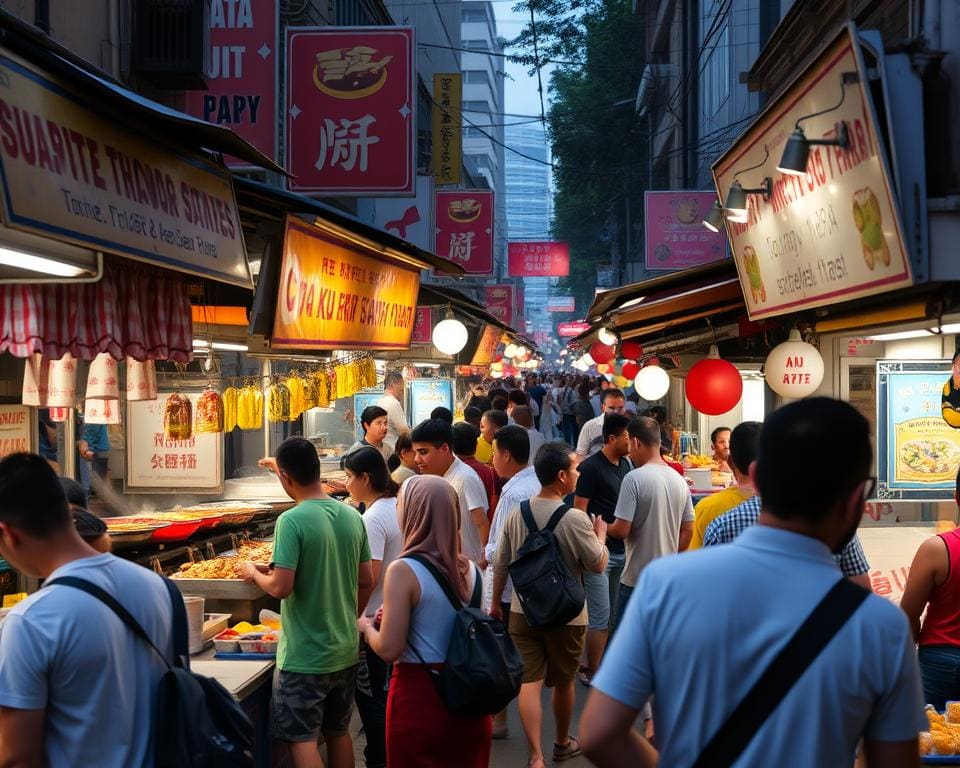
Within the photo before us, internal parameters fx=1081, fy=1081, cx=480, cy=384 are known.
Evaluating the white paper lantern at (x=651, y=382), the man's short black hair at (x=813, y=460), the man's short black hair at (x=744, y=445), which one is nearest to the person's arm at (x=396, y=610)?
the man's short black hair at (x=744, y=445)

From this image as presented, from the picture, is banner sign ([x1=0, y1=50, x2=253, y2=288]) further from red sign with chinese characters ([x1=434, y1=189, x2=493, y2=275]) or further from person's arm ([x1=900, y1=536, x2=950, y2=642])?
red sign with chinese characters ([x1=434, y1=189, x2=493, y2=275])

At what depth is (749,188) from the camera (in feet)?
26.8

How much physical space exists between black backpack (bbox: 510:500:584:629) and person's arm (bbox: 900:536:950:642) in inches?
78.0

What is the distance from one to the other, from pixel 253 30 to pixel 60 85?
268 inches

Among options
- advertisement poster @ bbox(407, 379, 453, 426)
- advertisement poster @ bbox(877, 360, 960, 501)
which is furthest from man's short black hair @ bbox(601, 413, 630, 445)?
advertisement poster @ bbox(407, 379, 453, 426)

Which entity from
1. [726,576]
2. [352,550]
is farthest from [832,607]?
[352,550]

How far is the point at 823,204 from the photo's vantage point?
6.45 m

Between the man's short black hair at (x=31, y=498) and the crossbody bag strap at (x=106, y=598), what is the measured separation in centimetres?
16

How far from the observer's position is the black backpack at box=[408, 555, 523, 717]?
4.66m

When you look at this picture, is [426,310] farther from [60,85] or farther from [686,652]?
[686,652]

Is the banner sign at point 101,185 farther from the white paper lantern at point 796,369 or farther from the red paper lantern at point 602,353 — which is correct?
the red paper lantern at point 602,353

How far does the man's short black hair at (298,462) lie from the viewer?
218 inches

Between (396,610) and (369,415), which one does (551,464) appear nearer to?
(396,610)

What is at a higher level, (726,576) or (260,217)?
(260,217)
